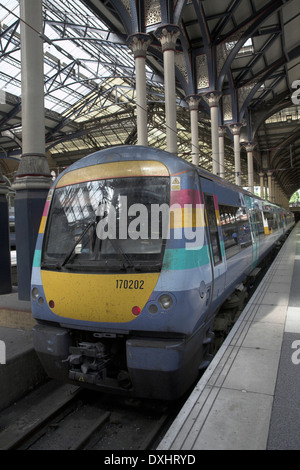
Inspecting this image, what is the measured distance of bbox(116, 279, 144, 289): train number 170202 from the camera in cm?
321

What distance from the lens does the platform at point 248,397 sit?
2455mm

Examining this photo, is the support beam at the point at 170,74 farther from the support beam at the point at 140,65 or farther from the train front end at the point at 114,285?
the train front end at the point at 114,285

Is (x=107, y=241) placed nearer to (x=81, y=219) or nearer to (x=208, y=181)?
(x=81, y=219)

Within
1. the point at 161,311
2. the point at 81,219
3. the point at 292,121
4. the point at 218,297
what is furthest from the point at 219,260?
the point at 292,121

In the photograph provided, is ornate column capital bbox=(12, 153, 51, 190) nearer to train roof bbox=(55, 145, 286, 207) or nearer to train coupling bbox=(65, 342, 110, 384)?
train roof bbox=(55, 145, 286, 207)

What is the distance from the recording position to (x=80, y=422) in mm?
3615

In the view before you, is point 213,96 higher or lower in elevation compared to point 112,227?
higher

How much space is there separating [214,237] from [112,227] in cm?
129

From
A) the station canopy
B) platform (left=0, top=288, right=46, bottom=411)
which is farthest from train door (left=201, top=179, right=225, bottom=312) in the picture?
the station canopy

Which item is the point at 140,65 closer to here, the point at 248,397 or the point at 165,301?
A: the point at 165,301

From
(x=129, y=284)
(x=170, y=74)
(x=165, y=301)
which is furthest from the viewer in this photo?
(x=170, y=74)

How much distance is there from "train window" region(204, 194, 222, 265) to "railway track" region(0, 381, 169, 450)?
1785 millimetres

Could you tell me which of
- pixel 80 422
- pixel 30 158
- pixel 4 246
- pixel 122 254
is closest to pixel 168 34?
pixel 30 158

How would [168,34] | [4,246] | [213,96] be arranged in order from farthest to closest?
[213,96] < [168,34] < [4,246]
